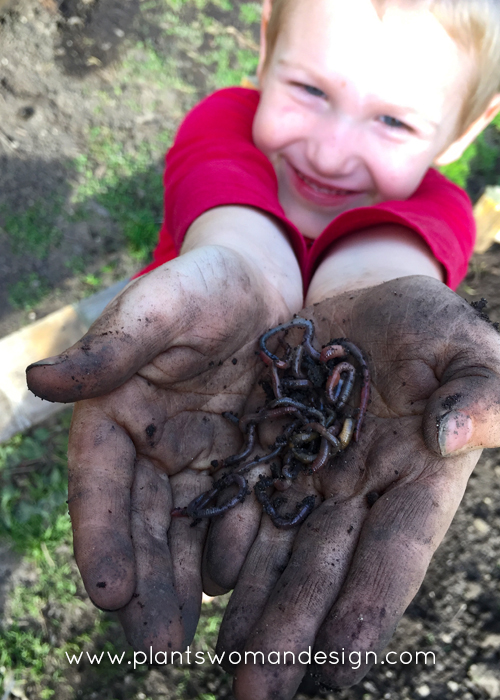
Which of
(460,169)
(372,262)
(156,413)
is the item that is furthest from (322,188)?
(460,169)

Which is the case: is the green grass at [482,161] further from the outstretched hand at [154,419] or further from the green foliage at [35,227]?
the outstretched hand at [154,419]

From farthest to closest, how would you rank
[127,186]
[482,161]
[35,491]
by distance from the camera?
[482,161]
[127,186]
[35,491]

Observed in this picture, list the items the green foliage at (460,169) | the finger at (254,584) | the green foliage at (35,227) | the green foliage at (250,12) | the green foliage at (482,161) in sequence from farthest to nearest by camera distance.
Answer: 1. the green foliage at (250,12)
2. the green foliage at (482,161)
3. the green foliage at (460,169)
4. the green foliage at (35,227)
5. the finger at (254,584)

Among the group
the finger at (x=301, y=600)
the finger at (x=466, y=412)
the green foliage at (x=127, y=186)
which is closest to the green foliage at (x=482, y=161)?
the green foliage at (x=127, y=186)

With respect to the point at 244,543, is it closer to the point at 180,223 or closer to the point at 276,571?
the point at 276,571

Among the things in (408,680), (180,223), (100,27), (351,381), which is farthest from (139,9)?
(408,680)

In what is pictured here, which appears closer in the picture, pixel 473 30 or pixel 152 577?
pixel 152 577

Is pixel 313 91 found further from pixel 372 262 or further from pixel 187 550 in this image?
pixel 187 550
